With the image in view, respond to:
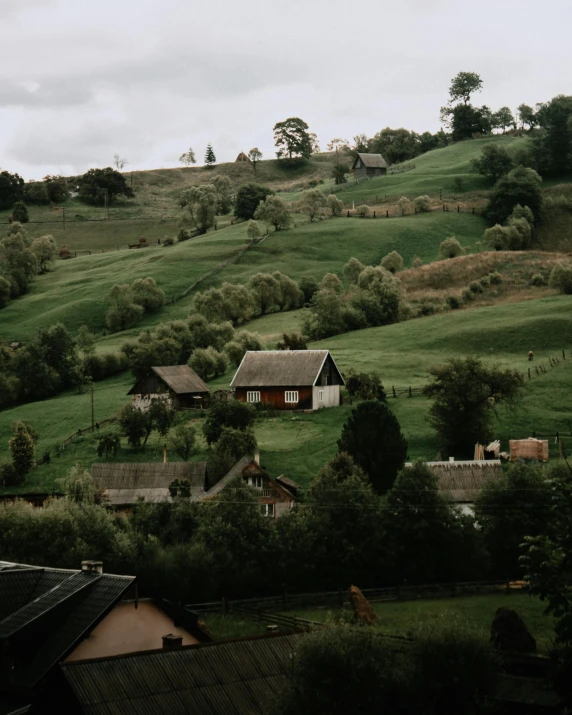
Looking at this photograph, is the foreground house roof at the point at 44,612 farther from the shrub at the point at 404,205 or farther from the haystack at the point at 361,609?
the shrub at the point at 404,205

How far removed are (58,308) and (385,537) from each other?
234 feet

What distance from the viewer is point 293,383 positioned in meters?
72.1

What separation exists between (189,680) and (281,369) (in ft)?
152

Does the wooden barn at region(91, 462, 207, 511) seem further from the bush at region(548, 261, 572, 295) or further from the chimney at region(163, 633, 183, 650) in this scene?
the bush at region(548, 261, 572, 295)

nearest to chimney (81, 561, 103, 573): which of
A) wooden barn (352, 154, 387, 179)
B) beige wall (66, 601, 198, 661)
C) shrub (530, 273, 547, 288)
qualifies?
beige wall (66, 601, 198, 661)

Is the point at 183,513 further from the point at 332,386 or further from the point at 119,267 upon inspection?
the point at 119,267

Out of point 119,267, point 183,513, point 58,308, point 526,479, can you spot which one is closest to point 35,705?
point 183,513

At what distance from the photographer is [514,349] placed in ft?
271

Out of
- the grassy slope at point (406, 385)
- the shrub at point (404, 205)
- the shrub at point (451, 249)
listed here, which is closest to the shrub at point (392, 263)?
the shrub at point (451, 249)

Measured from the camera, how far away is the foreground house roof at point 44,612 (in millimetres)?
29078

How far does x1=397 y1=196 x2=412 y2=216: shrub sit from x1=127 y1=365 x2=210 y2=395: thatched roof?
73159 mm

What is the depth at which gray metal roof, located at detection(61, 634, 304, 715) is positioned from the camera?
2670 cm

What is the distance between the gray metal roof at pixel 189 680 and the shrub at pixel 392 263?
87.5 m

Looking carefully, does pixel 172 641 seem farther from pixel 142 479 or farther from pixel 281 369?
pixel 281 369
